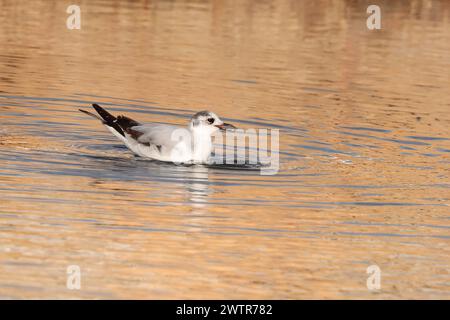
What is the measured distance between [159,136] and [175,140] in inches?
7.6

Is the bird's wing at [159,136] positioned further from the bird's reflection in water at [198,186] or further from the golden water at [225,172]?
the bird's reflection in water at [198,186]

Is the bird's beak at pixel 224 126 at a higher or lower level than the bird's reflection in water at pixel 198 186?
higher

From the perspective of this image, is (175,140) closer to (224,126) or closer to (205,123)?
(205,123)

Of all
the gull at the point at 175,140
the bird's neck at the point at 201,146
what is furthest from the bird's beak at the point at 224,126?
the bird's neck at the point at 201,146

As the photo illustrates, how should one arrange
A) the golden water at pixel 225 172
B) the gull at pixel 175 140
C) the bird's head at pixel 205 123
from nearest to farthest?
the golden water at pixel 225 172
the gull at pixel 175 140
the bird's head at pixel 205 123

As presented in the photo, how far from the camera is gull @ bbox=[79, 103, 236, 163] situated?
→ 14.9 m

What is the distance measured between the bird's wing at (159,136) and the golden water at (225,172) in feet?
0.87

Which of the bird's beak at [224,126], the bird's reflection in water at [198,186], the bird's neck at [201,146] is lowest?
the bird's reflection in water at [198,186]

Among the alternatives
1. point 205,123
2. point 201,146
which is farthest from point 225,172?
point 205,123

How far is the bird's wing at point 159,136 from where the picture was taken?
14.9 meters

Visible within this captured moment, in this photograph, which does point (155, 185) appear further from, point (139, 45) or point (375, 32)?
point (375, 32)

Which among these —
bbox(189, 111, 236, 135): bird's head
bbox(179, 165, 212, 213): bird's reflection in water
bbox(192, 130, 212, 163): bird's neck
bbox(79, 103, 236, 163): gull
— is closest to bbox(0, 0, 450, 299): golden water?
bbox(179, 165, 212, 213): bird's reflection in water

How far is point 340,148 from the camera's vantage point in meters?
16.2

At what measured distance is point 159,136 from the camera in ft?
48.9
